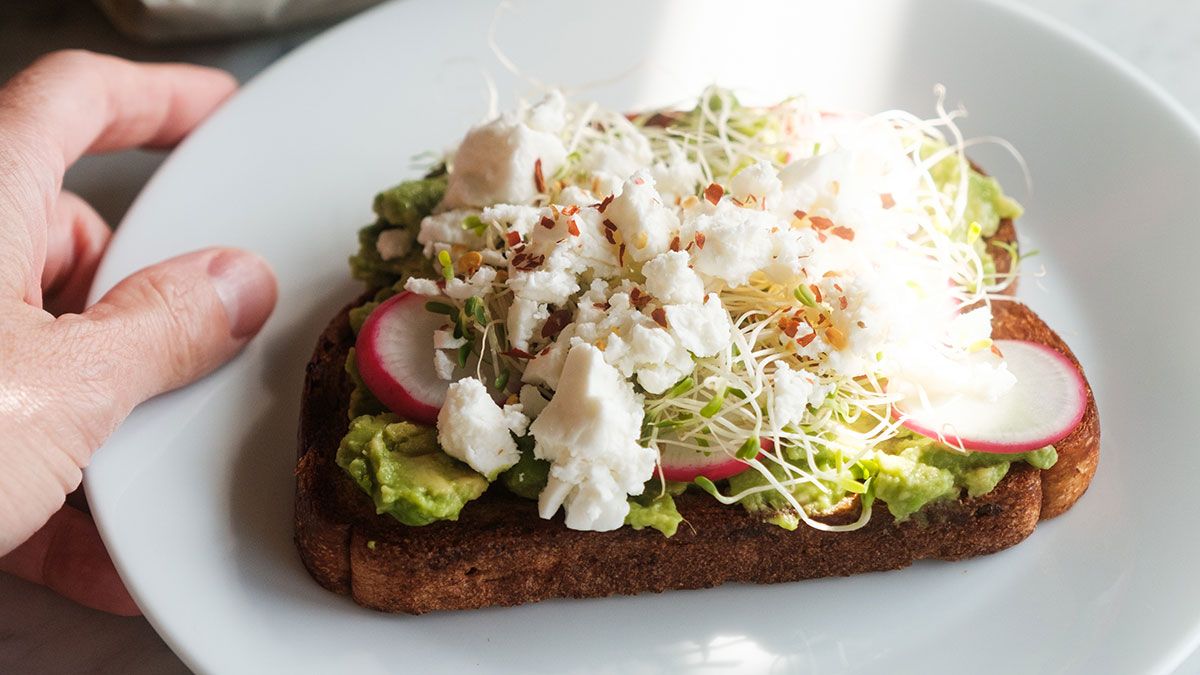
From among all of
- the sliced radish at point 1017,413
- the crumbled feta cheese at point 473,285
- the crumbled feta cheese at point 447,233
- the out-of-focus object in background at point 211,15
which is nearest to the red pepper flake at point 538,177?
the crumbled feta cheese at point 447,233

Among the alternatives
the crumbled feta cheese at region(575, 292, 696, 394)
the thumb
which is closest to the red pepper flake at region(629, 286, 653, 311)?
the crumbled feta cheese at region(575, 292, 696, 394)

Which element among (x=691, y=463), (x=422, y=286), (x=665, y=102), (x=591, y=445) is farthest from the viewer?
(x=665, y=102)

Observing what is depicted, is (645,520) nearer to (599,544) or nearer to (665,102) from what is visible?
(599,544)

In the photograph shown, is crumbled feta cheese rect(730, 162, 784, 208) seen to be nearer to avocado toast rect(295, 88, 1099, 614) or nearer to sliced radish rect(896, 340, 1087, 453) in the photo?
avocado toast rect(295, 88, 1099, 614)

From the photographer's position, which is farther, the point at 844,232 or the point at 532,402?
the point at 844,232

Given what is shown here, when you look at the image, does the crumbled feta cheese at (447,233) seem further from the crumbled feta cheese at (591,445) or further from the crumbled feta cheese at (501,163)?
the crumbled feta cheese at (591,445)

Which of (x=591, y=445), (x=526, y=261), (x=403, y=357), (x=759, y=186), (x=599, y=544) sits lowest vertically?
(x=599, y=544)

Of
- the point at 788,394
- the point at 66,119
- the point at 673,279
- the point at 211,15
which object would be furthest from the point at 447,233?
the point at 211,15
